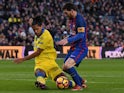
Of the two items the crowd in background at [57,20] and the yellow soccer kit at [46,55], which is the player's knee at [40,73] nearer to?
the yellow soccer kit at [46,55]

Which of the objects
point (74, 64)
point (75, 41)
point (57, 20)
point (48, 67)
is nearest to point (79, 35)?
point (75, 41)

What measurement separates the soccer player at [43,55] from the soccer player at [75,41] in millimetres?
405

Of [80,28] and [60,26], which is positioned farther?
[60,26]

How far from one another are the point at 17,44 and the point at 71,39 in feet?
64.0

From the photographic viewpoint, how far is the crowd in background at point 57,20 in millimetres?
32875

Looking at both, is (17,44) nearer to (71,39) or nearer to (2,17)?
(2,17)

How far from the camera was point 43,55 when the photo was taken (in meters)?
13.3

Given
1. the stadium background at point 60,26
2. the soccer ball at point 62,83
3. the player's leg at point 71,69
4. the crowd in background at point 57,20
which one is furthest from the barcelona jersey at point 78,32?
the crowd in background at point 57,20

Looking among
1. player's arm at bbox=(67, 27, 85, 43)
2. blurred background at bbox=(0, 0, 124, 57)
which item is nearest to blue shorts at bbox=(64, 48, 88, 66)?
player's arm at bbox=(67, 27, 85, 43)

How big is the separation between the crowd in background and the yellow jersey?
18.4m

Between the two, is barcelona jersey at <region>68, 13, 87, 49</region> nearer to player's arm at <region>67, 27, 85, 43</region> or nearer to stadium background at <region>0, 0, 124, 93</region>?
player's arm at <region>67, 27, 85, 43</region>

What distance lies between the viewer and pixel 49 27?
3456 centimetres

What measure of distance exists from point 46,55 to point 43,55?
0.26 feet

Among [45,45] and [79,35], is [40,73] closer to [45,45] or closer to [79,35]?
[45,45]
